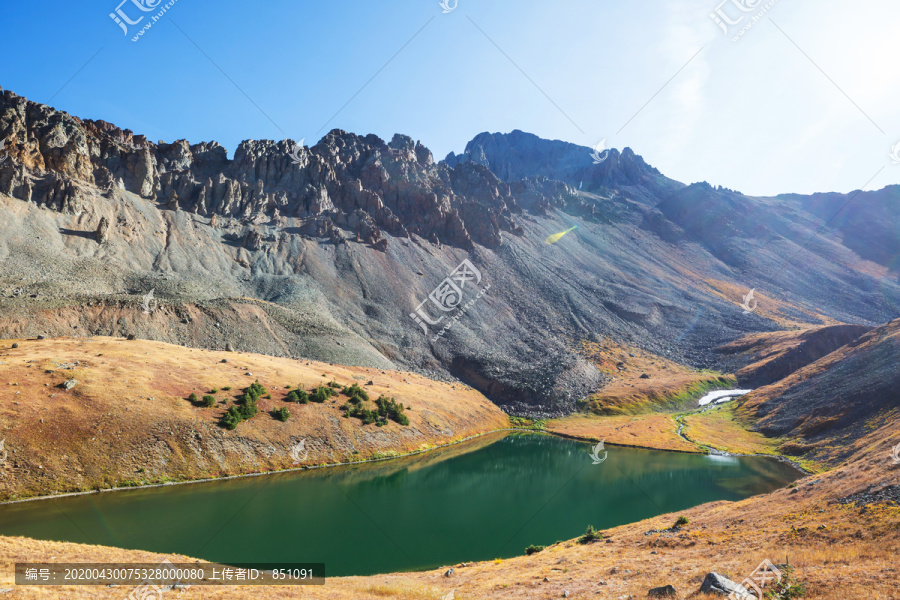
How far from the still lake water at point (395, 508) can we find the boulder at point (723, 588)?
22.2 m

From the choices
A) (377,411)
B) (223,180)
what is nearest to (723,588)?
(377,411)

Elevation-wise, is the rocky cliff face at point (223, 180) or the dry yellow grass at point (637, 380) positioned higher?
the rocky cliff face at point (223, 180)

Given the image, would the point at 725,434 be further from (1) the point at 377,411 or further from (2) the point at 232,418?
(2) the point at 232,418

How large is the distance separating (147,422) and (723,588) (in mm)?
55530

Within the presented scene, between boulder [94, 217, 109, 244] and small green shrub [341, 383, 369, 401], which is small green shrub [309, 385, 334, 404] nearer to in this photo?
small green shrub [341, 383, 369, 401]

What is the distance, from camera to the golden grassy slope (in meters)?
41.2

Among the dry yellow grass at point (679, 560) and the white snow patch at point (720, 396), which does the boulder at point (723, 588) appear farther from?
the white snow patch at point (720, 396)

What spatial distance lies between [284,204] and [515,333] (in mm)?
98053

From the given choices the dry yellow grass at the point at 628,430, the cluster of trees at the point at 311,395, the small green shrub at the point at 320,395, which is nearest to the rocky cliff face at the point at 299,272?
the dry yellow grass at the point at 628,430

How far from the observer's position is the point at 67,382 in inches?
1921

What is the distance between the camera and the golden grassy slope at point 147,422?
41219 mm

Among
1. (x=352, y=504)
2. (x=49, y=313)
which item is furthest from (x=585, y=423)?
(x=49, y=313)

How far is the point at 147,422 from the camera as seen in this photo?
4853 cm

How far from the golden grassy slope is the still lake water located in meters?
3.09
